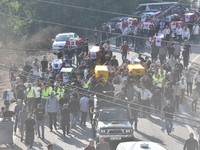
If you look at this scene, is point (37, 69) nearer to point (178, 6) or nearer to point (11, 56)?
point (11, 56)

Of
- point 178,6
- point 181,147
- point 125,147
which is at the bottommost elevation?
point 181,147

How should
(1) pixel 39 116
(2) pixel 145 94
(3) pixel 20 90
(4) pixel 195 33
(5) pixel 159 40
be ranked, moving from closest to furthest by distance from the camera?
1. (1) pixel 39 116
2. (2) pixel 145 94
3. (3) pixel 20 90
4. (5) pixel 159 40
5. (4) pixel 195 33

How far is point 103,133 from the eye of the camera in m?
19.4

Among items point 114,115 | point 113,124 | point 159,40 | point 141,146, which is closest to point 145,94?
point 114,115

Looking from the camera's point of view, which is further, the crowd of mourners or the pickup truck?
the crowd of mourners

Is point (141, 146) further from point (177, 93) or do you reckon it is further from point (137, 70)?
point (137, 70)

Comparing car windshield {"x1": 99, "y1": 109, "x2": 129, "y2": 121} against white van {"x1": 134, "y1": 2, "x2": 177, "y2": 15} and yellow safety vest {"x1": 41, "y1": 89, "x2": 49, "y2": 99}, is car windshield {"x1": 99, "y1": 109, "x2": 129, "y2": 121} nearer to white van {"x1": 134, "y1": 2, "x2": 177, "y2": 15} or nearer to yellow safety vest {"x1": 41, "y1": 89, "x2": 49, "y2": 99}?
yellow safety vest {"x1": 41, "y1": 89, "x2": 49, "y2": 99}

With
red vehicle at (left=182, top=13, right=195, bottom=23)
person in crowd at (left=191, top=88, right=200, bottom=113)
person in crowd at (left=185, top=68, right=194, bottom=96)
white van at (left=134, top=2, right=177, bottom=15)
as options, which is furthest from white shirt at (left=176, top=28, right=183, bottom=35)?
white van at (left=134, top=2, right=177, bottom=15)

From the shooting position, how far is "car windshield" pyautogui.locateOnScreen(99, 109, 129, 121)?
20.0 meters

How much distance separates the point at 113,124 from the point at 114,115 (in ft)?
1.86

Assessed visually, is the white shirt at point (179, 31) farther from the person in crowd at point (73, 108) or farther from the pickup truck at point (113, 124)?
the pickup truck at point (113, 124)

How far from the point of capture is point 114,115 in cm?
2011

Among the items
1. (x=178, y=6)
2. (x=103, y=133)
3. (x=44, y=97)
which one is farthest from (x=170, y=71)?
(x=178, y=6)

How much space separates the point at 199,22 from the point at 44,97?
2039 cm
